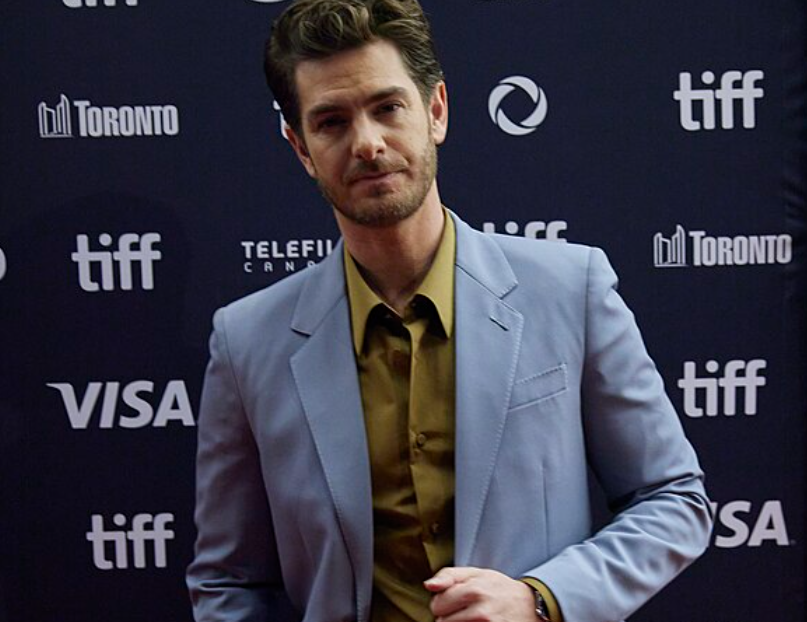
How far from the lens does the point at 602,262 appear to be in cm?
174

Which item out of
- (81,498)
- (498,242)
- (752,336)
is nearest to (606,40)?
(752,336)

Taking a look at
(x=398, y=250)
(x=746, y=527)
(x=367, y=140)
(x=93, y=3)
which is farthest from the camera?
(x=746, y=527)

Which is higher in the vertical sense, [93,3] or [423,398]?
[93,3]

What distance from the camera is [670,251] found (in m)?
2.63

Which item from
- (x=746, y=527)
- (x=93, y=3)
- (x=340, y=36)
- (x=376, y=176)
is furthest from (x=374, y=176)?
(x=746, y=527)

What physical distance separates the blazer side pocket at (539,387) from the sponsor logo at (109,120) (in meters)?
1.34

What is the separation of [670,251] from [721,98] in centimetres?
40

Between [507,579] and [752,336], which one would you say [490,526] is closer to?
[507,579]

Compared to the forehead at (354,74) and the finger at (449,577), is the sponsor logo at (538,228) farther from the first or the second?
the finger at (449,577)

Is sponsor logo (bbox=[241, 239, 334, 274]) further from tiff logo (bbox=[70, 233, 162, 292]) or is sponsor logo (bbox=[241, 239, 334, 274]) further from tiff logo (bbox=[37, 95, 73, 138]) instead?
tiff logo (bbox=[37, 95, 73, 138])

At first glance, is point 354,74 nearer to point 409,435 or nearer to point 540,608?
point 409,435

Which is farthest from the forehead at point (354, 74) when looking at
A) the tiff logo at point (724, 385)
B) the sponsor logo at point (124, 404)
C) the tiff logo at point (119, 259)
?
the tiff logo at point (724, 385)

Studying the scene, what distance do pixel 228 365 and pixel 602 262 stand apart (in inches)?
25.9

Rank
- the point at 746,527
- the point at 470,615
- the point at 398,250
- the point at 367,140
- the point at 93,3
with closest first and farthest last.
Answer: the point at 470,615
the point at 367,140
the point at 398,250
the point at 93,3
the point at 746,527
